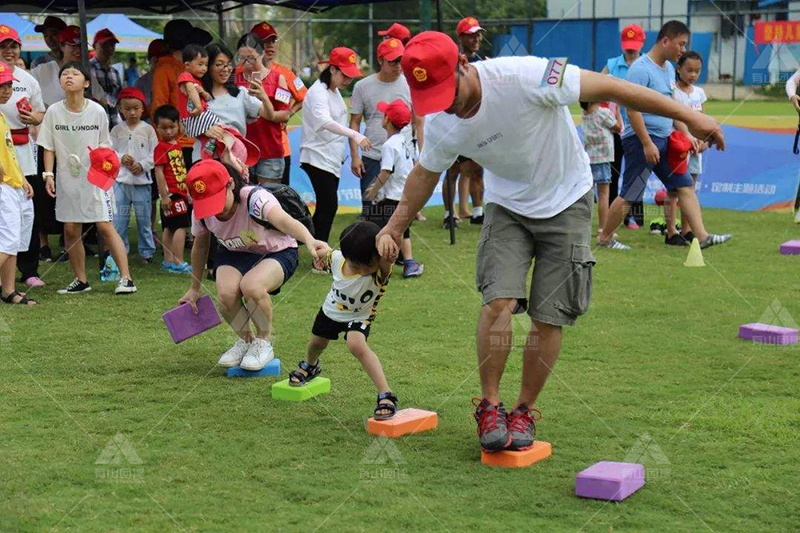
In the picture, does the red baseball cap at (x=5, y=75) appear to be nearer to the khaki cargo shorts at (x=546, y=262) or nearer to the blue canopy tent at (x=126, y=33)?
the khaki cargo shorts at (x=546, y=262)

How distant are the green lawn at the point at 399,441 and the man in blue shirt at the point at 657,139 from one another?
1506 millimetres

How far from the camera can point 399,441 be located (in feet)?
15.3

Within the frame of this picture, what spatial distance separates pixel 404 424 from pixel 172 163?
4.96 metres

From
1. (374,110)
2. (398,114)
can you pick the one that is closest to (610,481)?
(398,114)

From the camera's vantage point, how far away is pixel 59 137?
8305 mm

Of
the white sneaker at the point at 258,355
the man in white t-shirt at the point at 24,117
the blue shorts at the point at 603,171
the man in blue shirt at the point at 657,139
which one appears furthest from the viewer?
the blue shorts at the point at 603,171

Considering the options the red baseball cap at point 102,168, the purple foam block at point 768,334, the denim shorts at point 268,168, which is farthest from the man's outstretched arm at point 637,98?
the denim shorts at point 268,168

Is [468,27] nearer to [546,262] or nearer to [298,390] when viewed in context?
[298,390]

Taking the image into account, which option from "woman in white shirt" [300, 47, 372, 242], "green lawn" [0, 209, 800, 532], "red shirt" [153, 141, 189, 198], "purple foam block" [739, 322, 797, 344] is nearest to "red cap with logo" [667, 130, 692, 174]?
"green lawn" [0, 209, 800, 532]

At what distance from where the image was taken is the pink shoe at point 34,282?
28.5 feet

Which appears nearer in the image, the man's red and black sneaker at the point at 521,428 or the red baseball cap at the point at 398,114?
the man's red and black sneaker at the point at 521,428

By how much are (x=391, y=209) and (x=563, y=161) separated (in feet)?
15.3

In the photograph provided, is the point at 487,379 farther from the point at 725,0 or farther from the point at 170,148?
the point at 725,0

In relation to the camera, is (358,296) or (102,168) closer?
(358,296)
